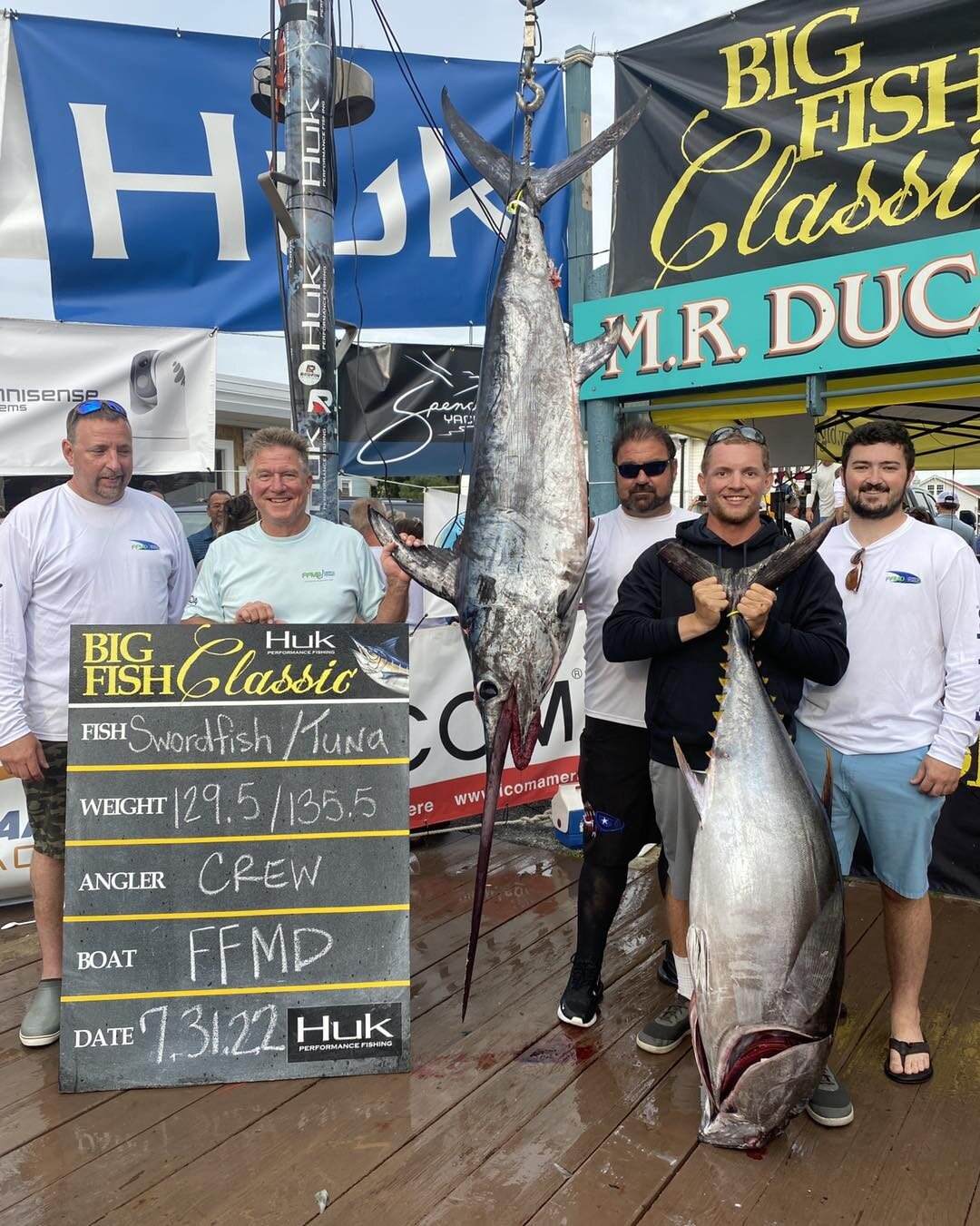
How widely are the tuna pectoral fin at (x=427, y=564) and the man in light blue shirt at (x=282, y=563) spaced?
0.98 feet

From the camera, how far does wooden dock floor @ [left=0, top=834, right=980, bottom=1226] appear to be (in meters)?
1.73

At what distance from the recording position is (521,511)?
1.84 meters

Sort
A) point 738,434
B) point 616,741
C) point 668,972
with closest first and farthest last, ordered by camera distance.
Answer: point 738,434 < point 616,741 < point 668,972

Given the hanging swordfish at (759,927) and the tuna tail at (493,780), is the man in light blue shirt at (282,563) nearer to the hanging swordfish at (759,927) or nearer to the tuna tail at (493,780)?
the tuna tail at (493,780)

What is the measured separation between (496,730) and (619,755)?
670mm

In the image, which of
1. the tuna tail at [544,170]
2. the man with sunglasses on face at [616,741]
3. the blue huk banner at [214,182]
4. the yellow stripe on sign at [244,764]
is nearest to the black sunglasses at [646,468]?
the man with sunglasses on face at [616,741]

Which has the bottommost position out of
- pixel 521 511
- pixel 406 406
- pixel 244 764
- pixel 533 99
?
pixel 244 764

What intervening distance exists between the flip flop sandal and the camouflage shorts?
228 cm

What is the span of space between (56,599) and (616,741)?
5.25 ft

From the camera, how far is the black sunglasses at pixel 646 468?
2404 millimetres

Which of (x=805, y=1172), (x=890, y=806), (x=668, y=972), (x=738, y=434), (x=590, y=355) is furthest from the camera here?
(x=668, y=972)

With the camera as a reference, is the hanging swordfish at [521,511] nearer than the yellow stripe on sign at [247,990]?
Yes

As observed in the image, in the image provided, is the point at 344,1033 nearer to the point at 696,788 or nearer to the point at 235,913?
the point at 235,913

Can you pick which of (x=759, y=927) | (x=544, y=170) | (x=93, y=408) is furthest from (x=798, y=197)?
(x=759, y=927)
